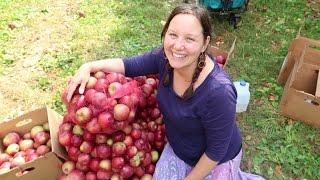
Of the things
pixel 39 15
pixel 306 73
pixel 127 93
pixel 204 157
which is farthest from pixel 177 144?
pixel 39 15

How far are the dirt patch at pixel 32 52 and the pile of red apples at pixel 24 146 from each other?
0.78 m

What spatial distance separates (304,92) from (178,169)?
1529mm

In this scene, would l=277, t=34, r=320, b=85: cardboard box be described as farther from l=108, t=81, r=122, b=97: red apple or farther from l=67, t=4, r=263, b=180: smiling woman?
l=108, t=81, r=122, b=97: red apple

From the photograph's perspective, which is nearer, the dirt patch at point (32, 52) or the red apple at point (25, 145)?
the red apple at point (25, 145)

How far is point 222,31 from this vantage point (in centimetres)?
486

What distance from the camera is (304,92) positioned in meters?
3.51

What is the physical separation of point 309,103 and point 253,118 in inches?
20.5

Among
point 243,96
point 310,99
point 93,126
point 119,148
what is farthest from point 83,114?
point 310,99

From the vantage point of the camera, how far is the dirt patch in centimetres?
378

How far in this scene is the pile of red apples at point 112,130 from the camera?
2.35 meters

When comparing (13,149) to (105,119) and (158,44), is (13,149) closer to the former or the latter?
(105,119)

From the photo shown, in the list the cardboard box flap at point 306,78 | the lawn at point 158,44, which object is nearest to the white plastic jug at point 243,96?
the lawn at point 158,44

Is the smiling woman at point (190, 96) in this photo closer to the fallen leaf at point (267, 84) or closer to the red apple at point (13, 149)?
the red apple at point (13, 149)

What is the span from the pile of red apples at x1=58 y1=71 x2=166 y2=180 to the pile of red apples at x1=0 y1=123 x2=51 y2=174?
0.25 m
